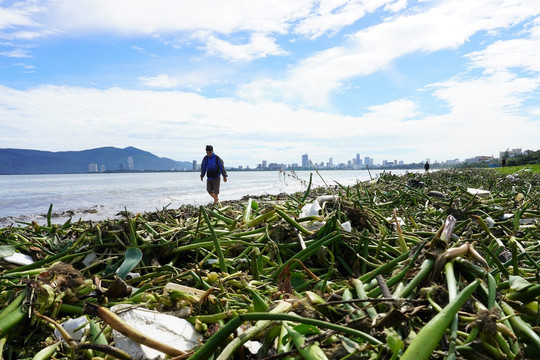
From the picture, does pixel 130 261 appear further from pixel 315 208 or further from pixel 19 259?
pixel 315 208

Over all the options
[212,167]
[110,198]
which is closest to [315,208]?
[212,167]

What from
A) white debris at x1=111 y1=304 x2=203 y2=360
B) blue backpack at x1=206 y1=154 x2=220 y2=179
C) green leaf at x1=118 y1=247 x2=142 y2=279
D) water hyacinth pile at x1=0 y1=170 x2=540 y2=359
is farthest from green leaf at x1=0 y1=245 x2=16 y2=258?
blue backpack at x1=206 y1=154 x2=220 y2=179

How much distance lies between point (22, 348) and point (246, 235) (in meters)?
1.27

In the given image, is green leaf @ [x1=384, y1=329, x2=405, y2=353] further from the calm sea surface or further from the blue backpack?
the blue backpack

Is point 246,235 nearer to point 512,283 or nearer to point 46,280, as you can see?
point 46,280

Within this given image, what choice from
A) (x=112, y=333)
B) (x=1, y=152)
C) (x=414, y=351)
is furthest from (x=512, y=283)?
(x=1, y=152)

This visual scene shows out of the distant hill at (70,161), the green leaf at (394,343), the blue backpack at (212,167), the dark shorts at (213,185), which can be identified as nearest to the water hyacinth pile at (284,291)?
the green leaf at (394,343)

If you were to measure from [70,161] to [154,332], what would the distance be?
158637mm

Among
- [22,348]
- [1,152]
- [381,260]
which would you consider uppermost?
[1,152]

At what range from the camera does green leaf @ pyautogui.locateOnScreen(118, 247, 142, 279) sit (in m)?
1.88

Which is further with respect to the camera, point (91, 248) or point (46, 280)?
point (91, 248)

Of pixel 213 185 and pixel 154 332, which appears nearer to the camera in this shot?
pixel 154 332

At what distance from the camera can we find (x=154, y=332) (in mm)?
1214

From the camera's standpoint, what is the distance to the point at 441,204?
3.46 metres
